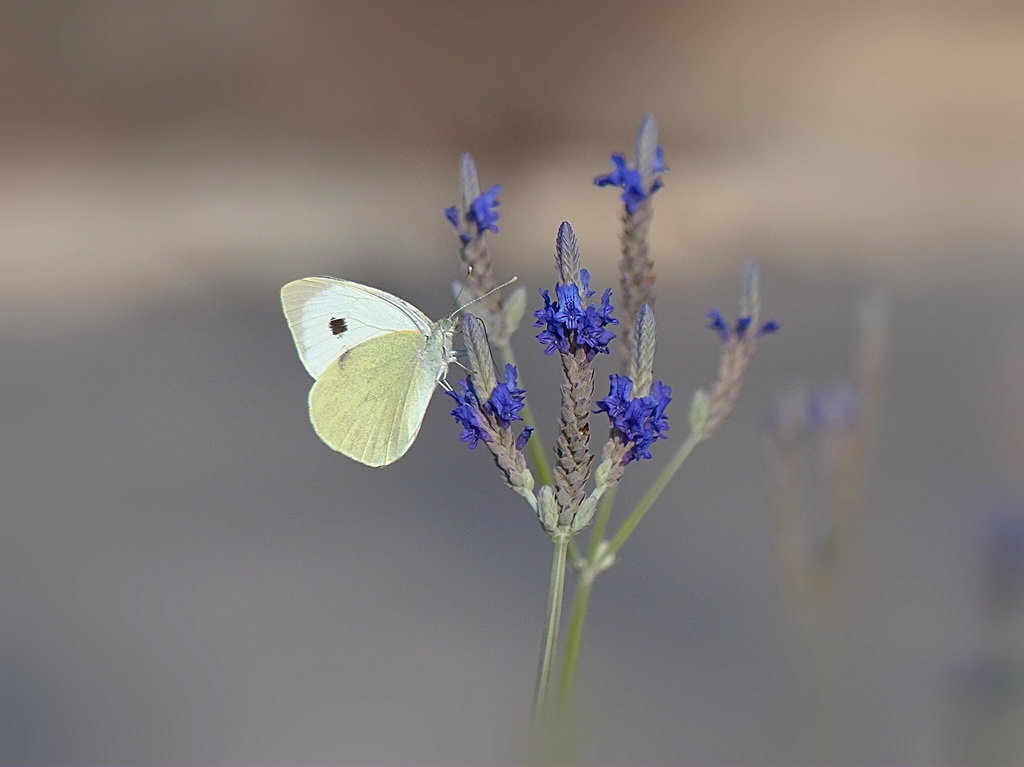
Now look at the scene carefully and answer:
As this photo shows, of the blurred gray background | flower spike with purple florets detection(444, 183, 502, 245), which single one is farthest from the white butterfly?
the blurred gray background

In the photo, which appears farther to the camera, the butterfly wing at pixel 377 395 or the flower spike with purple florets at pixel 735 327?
the butterfly wing at pixel 377 395

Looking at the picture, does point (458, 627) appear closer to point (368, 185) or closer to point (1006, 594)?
point (1006, 594)

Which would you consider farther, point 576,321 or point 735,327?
point 735,327

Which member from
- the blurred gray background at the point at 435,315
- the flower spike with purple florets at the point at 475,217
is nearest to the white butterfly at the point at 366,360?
the flower spike with purple florets at the point at 475,217

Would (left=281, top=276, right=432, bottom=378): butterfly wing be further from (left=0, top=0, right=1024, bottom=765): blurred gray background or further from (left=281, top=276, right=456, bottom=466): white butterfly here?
(left=0, top=0, right=1024, bottom=765): blurred gray background

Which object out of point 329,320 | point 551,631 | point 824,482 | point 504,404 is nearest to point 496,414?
point 504,404

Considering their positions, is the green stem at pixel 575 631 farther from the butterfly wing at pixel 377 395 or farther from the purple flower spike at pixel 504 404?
the butterfly wing at pixel 377 395

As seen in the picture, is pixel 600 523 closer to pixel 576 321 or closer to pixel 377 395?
pixel 576 321
